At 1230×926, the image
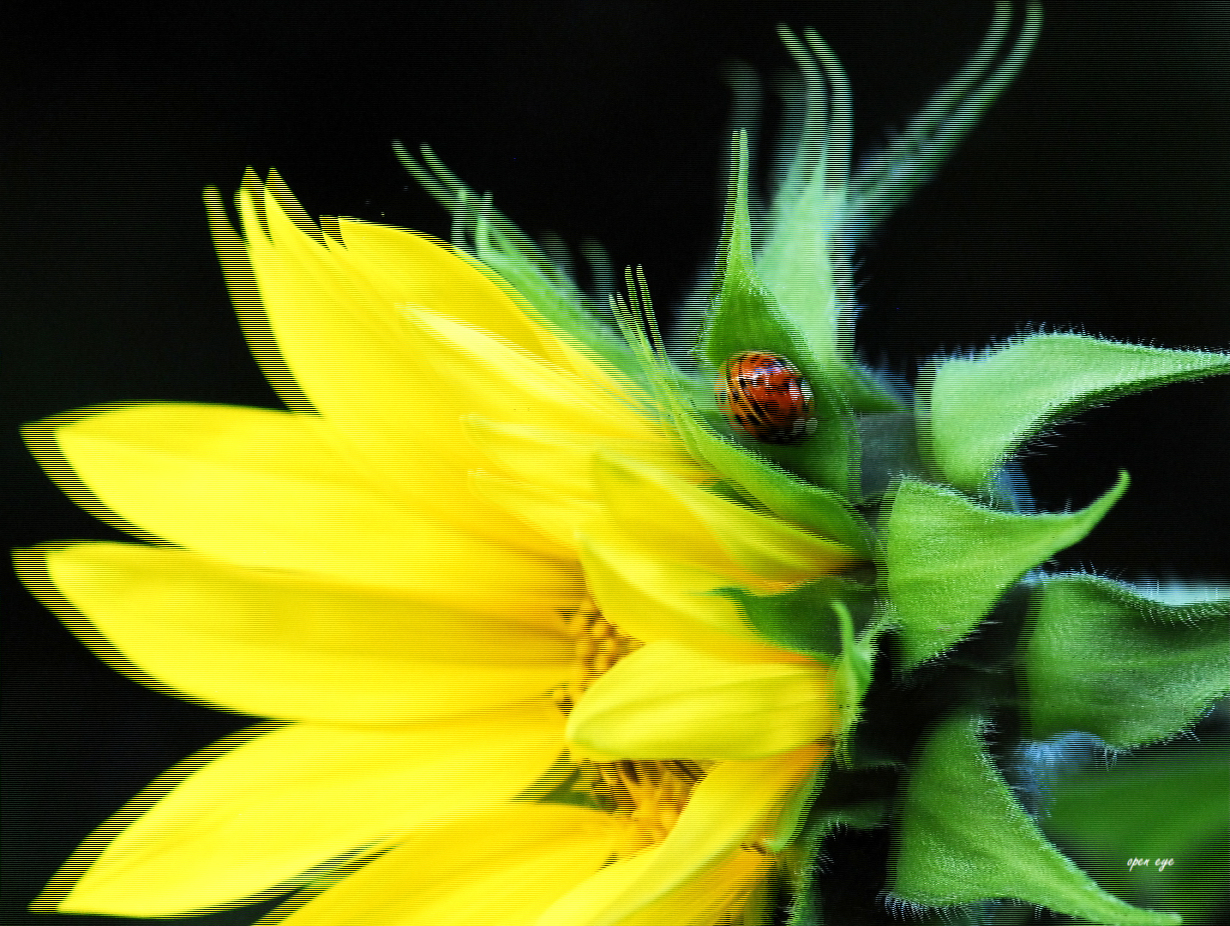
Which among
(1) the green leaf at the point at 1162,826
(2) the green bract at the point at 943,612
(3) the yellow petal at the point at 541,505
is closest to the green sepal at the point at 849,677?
(2) the green bract at the point at 943,612

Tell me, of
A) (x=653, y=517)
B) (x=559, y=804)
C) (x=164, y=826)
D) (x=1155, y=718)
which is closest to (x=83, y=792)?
(x=164, y=826)

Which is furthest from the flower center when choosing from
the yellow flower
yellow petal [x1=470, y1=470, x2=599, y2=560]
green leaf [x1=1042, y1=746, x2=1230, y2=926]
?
green leaf [x1=1042, y1=746, x2=1230, y2=926]

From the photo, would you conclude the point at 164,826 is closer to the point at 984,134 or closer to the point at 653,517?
the point at 653,517

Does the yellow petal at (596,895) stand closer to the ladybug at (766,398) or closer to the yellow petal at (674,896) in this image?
the yellow petal at (674,896)

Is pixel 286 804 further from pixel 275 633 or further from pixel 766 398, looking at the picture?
pixel 766 398

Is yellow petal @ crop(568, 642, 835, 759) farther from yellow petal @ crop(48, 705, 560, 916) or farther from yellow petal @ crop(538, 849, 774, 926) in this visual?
yellow petal @ crop(48, 705, 560, 916)

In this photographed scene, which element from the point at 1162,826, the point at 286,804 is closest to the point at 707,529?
the point at 286,804
